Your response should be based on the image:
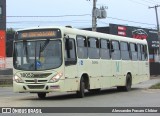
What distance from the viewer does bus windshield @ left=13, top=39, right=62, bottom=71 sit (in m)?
21.1

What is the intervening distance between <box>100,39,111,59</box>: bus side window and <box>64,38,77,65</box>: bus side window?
11.8 feet

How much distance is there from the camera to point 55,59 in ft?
69.4

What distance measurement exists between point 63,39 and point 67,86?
6.73 feet

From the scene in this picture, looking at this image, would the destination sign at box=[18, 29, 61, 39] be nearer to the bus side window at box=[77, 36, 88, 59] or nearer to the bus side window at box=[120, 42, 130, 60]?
the bus side window at box=[77, 36, 88, 59]

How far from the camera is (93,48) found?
24359 millimetres

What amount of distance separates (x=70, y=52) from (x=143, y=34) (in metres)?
51.2

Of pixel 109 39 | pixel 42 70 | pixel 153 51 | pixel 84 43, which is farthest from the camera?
pixel 153 51

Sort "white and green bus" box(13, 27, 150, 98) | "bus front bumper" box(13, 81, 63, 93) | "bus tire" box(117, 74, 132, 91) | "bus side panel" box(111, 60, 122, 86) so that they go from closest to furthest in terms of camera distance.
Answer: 1. "bus front bumper" box(13, 81, 63, 93)
2. "white and green bus" box(13, 27, 150, 98)
3. "bus side panel" box(111, 60, 122, 86)
4. "bus tire" box(117, 74, 132, 91)

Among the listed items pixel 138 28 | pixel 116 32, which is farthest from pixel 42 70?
pixel 138 28

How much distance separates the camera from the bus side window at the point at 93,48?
24.0 meters

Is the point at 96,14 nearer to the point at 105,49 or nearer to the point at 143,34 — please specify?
the point at 143,34

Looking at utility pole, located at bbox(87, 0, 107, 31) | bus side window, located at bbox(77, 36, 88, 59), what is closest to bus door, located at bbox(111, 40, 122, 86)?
bus side window, located at bbox(77, 36, 88, 59)

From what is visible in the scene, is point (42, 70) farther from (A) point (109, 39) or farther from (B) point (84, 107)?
(A) point (109, 39)

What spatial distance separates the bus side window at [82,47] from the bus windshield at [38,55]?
63.9 inches
